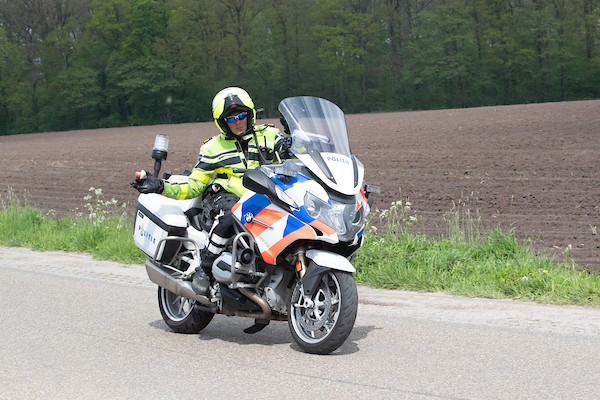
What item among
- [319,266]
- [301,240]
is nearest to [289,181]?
[301,240]

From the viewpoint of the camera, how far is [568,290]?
8.34 metres

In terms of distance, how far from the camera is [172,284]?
751cm

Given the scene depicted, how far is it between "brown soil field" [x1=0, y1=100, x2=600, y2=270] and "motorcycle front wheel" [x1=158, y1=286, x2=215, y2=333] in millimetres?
4549

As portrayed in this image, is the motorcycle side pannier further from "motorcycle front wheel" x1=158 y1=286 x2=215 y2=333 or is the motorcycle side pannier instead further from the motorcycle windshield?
the motorcycle windshield

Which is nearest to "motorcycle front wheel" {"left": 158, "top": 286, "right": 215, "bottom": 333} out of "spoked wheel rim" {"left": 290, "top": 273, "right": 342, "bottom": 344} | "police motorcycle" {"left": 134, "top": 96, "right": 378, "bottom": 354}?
"police motorcycle" {"left": 134, "top": 96, "right": 378, "bottom": 354}

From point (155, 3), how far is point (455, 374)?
79.2 metres

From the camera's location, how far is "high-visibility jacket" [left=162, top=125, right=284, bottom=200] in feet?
24.5

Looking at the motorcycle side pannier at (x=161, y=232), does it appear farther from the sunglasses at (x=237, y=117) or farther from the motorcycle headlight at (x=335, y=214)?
the motorcycle headlight at (x=335, y=214)

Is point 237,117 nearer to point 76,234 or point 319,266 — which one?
point 319,266

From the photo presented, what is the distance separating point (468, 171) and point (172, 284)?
15.5 m

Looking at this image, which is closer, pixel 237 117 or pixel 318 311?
pixel 318 311

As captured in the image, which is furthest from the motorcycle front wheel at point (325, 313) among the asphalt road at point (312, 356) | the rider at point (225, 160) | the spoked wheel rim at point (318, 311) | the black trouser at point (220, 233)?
the rider at point (225, 160)

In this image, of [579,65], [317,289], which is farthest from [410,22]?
[317,289]

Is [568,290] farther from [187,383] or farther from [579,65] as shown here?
[579,65]
